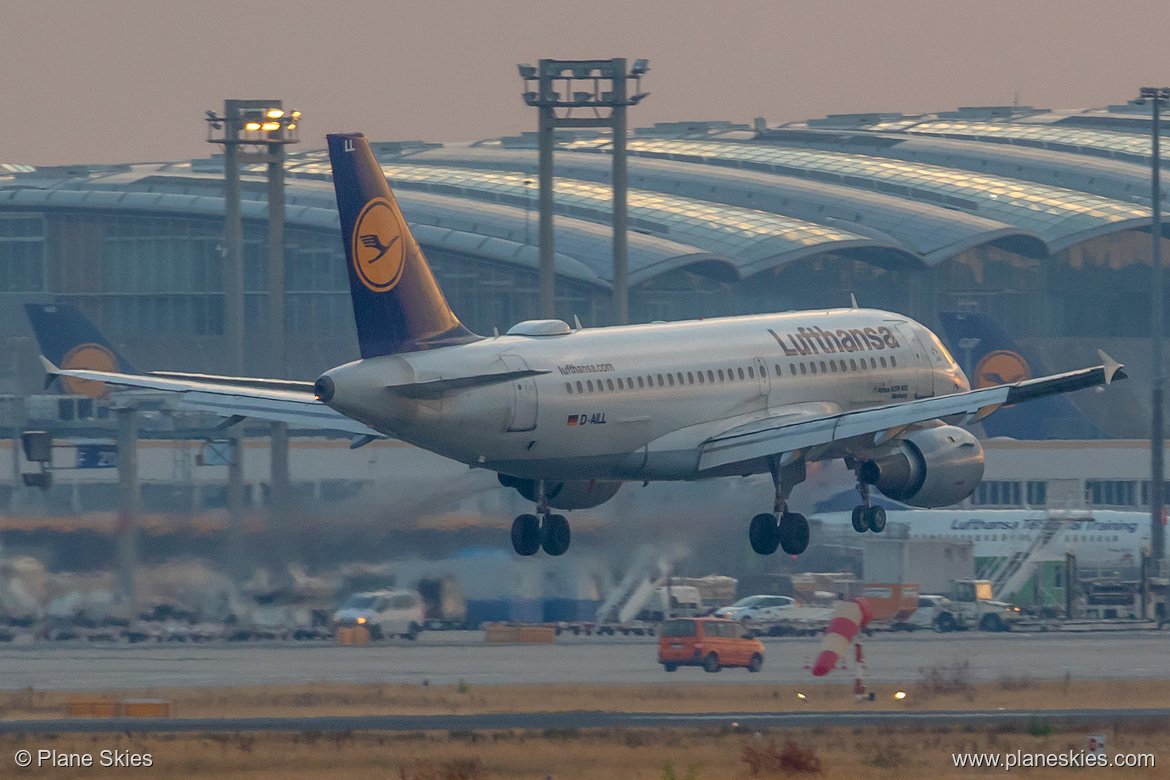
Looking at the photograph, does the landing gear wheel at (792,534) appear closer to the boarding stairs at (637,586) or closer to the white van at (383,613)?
the boarding stairs at (637,586)

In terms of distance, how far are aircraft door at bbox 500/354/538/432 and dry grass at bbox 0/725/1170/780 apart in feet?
28.8

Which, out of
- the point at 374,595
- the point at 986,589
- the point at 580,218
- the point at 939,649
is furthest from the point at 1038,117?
the point at 374,595

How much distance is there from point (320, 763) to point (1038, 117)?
149 m

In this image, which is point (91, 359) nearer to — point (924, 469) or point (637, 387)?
point (637, 387)

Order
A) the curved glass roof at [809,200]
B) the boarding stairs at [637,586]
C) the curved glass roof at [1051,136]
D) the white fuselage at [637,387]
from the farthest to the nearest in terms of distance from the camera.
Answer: the curved glass roof at [1051,136]
the curved glass roof at [809,200]
the boarding stairs at [637,586]
the white fuselage at [637,387]

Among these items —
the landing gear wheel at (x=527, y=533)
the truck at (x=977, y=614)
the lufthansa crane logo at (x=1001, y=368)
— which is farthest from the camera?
the lufthansa crane logo at (x=1001, y=368)

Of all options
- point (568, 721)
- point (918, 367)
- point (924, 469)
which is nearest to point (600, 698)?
point (568, 721)

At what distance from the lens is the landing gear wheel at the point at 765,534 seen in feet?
179

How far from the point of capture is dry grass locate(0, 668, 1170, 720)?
221 ft

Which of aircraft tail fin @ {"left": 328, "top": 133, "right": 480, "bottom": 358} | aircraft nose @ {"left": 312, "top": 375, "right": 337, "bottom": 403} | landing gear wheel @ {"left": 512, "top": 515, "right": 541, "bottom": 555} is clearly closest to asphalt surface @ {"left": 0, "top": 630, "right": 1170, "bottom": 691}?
landing gear wheel @ {"left": 512, "top": 515, "right": 541, "bottom": 555}

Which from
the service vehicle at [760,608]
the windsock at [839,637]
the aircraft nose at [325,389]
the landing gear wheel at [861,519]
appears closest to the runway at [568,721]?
the landing gear wheel at [861,519]

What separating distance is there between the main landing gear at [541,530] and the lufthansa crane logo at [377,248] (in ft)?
27.9

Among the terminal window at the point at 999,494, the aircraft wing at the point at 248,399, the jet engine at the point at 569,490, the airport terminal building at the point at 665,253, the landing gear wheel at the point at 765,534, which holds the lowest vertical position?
the terminal window at the point at 999,494

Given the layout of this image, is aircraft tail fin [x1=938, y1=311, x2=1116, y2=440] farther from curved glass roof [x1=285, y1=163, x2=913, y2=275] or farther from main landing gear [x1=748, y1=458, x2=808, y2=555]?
main landing gear [x1=748, y1=458, x2=808, y2=555]
